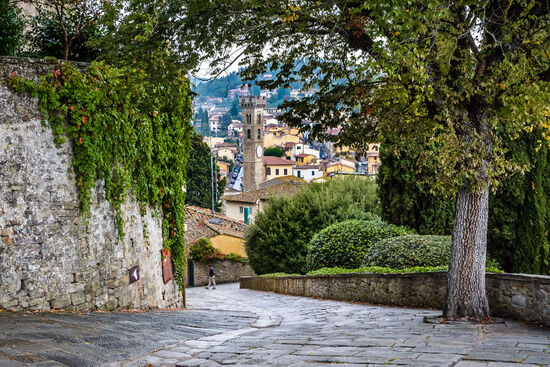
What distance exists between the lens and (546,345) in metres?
6.76

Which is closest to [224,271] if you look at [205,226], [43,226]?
[205,226]

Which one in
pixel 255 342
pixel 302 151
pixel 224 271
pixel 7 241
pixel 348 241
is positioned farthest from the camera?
pixel 302 151

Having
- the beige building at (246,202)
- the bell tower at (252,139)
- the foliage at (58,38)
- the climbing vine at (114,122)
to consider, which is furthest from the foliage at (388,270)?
the bell tower at (252,139)

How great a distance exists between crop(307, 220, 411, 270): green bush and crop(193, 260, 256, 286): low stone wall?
630 inches

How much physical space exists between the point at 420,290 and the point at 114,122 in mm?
6650

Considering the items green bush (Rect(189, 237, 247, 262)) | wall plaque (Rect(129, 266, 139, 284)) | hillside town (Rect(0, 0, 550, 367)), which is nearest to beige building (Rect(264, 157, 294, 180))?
green bush (Rect(189, 237, 247, 262))

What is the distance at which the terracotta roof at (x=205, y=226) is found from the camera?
37.0m

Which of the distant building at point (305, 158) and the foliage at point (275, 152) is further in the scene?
the foliage at point (275, 152)

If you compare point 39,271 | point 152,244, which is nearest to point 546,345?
point 39,271

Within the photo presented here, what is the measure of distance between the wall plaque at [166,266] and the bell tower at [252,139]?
8754 centimetres

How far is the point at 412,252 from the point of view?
1355 centimetres

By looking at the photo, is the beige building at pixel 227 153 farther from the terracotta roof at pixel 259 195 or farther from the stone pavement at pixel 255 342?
the stone pavement at pixel 255 342

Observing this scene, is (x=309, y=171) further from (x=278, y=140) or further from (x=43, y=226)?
(x=43, y=226)

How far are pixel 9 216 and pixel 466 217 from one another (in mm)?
6605
